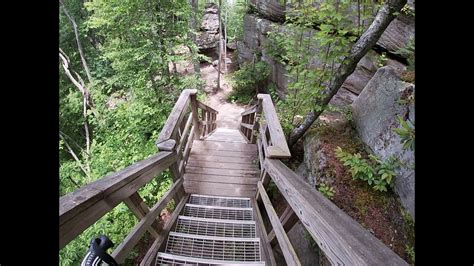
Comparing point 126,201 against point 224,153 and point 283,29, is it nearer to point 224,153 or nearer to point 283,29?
point 224,153

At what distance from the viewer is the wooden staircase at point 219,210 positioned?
1.26m

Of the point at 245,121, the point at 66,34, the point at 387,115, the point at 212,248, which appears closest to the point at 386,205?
the point at 387,115

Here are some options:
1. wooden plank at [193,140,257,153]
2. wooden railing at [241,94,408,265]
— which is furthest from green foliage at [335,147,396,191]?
wooden plank at [193,140,257,153]

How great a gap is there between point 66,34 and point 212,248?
497 inches

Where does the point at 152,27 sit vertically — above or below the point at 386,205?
above

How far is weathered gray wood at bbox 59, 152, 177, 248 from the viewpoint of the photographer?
117 centimetres

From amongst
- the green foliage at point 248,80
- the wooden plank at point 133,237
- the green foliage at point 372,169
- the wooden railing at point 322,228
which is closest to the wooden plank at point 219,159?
the green foliage at point 372,169

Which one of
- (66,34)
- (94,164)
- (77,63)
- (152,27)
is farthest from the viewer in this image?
(77,63)

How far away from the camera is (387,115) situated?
354 centimetres

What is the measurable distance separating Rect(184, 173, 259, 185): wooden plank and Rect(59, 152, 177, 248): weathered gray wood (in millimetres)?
2067

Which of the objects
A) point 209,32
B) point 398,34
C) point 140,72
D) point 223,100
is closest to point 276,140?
point 398,34

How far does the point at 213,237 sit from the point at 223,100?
12340mm

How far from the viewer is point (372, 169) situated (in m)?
3.28
